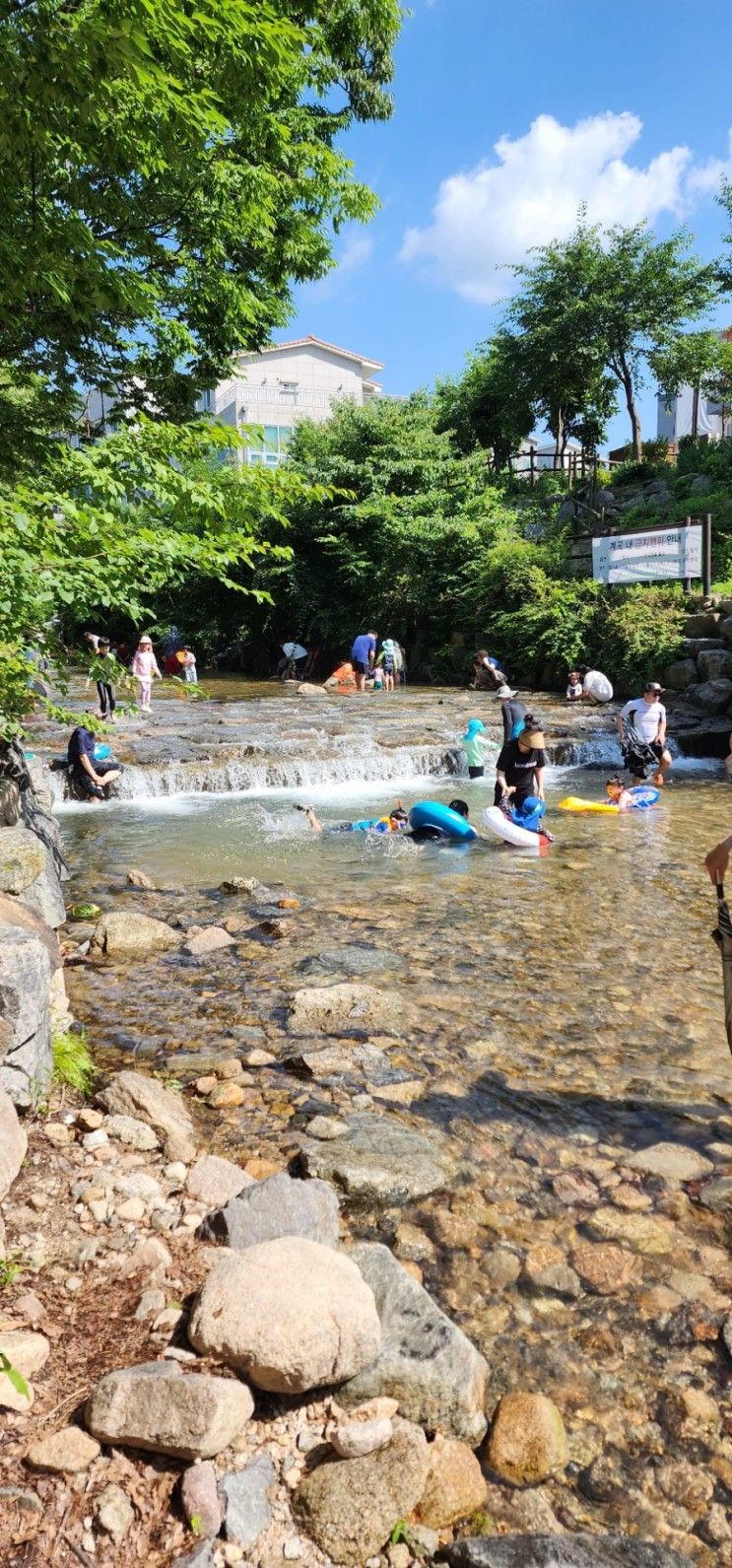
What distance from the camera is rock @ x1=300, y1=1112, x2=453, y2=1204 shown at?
3570 mm

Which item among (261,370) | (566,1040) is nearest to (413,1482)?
(566,1040)

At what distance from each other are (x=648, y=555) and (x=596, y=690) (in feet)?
13.8

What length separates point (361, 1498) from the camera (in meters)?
2.18

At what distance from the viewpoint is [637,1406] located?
8.56 ft

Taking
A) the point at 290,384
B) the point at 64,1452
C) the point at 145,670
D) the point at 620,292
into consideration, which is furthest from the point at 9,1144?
the point at 290,384

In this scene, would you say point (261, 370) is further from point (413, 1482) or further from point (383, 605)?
point (413, 1482)

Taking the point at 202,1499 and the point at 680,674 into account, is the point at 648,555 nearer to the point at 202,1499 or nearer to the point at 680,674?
the point at 680,674

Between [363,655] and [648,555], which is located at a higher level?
[648,555]

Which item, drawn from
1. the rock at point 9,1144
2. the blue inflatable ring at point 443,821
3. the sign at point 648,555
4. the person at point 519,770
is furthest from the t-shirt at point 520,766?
the sign at point 648,555

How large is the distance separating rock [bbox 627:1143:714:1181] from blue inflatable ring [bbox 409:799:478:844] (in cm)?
673

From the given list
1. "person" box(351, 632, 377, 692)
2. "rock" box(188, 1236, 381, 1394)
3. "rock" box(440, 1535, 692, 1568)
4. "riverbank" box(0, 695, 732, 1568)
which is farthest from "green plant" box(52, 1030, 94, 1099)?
"person" box(351, 632, 377, 692)

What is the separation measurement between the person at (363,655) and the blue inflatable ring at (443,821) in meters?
15.9

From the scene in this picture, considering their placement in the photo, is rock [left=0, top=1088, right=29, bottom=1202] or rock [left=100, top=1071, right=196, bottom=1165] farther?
rock [left=100, top=1071, right=196, bottom=1165]

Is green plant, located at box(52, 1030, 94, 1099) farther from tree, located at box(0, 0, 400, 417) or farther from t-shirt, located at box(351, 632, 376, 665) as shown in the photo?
t-shirt, located at box(351, 632, 376, 665)
